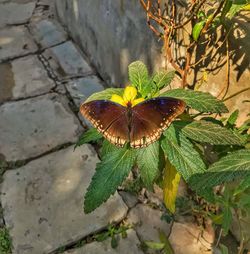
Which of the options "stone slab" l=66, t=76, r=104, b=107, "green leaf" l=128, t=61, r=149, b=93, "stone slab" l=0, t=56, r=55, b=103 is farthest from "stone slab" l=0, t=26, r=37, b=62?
"green leaf" l=128, t=61, r=149, b=93

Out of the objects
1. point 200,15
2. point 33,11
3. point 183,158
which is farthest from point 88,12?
point 183,158

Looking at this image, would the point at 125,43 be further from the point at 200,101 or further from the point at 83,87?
the point at 200,101

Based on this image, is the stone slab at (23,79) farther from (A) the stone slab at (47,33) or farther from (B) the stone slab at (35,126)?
(A) the stone slab at (47,33)

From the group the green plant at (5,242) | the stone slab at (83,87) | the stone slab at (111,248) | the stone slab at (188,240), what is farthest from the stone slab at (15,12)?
the stone slab at (188,240)

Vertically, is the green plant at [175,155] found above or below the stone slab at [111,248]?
above

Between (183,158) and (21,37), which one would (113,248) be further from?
(21,37)

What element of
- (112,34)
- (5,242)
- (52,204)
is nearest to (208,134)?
(52,204)
